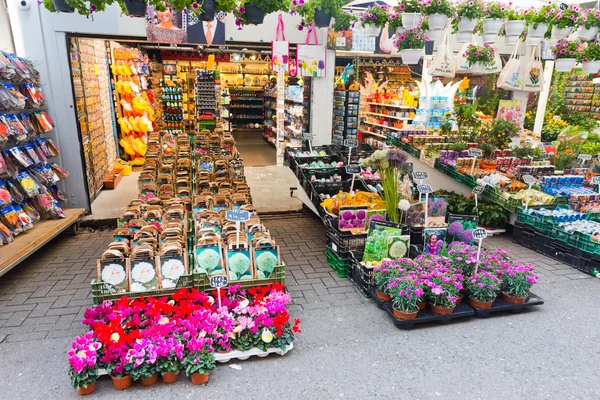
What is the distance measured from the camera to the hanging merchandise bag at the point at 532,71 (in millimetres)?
7754

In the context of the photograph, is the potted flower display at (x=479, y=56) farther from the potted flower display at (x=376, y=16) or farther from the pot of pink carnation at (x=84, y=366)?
the pot of pink carnation at (x=84, y=366)

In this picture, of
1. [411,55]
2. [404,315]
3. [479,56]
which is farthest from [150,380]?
[479,56]

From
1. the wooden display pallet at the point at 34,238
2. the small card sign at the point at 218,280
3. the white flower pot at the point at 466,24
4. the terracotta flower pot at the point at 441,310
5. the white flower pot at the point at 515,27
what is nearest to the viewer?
the small card sign at the point at 218,280

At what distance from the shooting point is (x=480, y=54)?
7.46 meters

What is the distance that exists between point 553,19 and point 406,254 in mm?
3920

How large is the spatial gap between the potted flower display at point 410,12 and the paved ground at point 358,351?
3429mm

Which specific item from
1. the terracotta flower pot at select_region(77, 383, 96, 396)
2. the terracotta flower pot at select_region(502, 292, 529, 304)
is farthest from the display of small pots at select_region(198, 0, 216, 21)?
the terracotta flower pot at select_region(502, 292, 529, 304)

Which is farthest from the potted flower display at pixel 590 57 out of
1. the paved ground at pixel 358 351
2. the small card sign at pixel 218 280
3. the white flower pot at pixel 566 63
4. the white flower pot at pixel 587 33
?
the small card sign at pixel 218 280

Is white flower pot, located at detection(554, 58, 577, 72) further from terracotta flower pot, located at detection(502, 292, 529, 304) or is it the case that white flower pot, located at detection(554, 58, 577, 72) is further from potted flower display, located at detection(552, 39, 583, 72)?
terracotta flower pot, located at detection(502, 292, 529, 304)

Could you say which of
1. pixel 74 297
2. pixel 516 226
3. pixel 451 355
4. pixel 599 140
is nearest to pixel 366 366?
pixel 451 355

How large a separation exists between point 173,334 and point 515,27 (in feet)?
18.5

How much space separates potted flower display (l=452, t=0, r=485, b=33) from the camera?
5.20 metres

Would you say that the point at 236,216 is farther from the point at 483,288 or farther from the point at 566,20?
the point at 566,20

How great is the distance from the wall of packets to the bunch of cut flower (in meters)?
2.67
